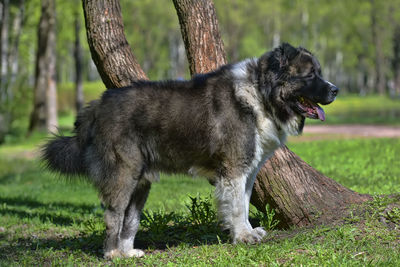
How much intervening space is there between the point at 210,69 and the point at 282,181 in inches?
65.6

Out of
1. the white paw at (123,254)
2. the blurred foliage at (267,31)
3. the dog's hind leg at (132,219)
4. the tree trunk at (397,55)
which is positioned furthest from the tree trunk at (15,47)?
the tree trunk at (397,55)

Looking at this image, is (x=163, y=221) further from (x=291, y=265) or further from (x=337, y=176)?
(x=337, y=176)

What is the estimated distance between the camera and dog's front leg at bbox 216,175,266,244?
5.42 metres

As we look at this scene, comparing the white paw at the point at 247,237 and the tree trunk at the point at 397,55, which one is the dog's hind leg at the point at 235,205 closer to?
the white paw at the point at 247,237

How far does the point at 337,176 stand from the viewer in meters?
10.9

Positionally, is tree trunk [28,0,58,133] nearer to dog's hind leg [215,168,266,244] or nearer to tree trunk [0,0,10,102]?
tree trunk [0,0,10,102]

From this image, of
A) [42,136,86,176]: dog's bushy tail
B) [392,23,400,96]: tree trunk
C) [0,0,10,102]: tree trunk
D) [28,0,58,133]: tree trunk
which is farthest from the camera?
[392,23,400,96]: tree trunk

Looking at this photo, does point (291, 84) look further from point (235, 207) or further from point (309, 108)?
point (235, 207)

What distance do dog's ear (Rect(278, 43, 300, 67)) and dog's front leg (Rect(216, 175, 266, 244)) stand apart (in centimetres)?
130

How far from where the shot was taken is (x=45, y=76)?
23812 millimetres

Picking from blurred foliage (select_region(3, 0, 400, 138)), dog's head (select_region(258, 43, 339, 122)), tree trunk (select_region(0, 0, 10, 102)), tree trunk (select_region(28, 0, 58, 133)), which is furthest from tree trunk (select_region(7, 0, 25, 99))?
dog's head (select_region(258, 43, 339, 122))

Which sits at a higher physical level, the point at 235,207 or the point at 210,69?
the point at 210,69

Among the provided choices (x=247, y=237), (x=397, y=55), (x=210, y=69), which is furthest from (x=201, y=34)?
(x=397, y=55)

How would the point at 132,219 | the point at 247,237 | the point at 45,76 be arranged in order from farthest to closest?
the point at 45,76, the point at 132,219, the point at 247,237
